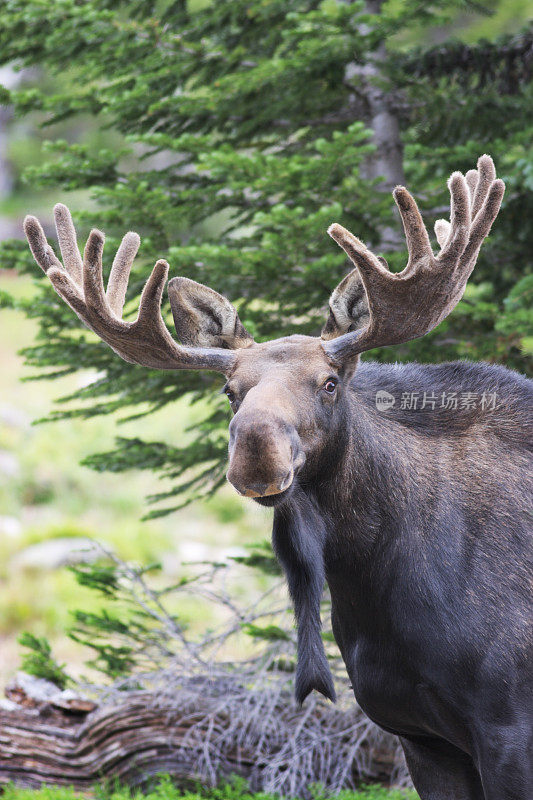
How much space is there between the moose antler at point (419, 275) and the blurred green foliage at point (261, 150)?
6.08 feet

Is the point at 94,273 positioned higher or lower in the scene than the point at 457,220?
higher

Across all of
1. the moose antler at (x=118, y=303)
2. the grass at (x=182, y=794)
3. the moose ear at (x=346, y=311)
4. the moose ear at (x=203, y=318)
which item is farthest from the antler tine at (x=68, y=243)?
the grass at (x=182, y=794)

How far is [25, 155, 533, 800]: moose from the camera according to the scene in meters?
3.29

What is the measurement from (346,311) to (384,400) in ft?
1.44

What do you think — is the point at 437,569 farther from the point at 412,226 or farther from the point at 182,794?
the point at 182,794

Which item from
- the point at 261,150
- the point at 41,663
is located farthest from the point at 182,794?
the point at 261,150

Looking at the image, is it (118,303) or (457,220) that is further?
(118,303)

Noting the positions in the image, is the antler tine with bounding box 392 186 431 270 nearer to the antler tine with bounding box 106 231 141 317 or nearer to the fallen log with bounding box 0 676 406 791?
the antler tine with bounding box 106 231 141 317

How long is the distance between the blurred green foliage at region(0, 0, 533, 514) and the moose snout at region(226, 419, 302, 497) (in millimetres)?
2458

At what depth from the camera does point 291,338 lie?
356 cm

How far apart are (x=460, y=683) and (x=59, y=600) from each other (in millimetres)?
8606

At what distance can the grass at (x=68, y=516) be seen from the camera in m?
11.1

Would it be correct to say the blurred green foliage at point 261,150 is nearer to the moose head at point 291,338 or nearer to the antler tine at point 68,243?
the antler tine at point 68,243

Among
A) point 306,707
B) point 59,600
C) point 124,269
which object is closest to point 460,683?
point 124,269
